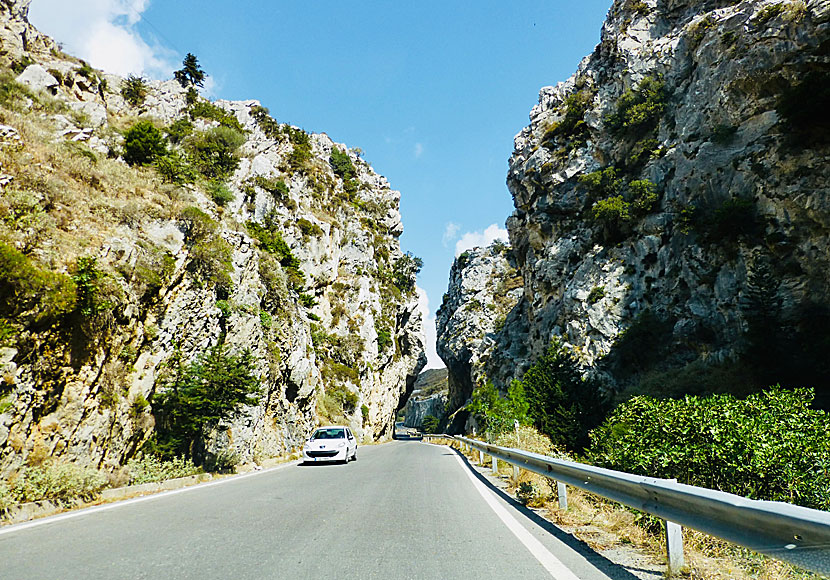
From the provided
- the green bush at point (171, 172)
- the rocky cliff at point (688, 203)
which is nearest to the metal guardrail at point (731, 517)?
the green bush at point (171, 172)

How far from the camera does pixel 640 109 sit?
42156mm

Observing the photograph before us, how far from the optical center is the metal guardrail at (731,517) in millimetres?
2223

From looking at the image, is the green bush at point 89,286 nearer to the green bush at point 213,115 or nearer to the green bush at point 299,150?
the green bush at point 213,115

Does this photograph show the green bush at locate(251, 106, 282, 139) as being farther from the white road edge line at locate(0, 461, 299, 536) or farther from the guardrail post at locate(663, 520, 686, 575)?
the guardrail post at locate(663, 520, 686, 575)

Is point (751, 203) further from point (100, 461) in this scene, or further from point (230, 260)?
point (100, 461)

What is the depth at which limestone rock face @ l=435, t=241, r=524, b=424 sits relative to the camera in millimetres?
71750

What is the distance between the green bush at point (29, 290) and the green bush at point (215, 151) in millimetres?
29450

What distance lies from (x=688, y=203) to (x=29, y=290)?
4030 centimetres

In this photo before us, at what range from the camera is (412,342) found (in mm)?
68438

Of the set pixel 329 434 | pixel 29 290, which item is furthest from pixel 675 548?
pixel 329 434

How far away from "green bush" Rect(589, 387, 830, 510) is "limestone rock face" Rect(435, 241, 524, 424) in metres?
56.2

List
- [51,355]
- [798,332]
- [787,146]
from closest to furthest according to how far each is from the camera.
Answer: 1. [51,355]
2. [798,332]
3. [787,146]

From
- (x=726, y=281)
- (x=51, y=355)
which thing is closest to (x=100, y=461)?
(x=51, y=355)

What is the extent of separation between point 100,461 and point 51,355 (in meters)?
2.76
